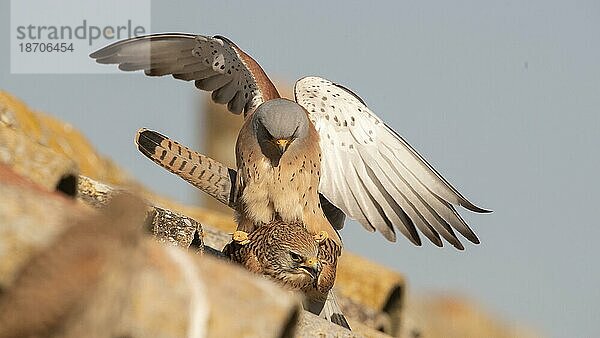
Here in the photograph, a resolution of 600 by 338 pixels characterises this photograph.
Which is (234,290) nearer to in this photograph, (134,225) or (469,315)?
(134,225)

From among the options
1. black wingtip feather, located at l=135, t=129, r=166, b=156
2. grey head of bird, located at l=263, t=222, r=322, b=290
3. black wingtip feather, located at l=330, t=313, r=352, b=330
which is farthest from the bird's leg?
black wingtip feather, located at l=135, t=129, r=166, b=156

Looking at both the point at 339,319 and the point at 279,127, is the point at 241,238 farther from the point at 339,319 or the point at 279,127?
the point at 279,127

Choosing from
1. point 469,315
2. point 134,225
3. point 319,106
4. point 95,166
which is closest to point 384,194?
point 319,106

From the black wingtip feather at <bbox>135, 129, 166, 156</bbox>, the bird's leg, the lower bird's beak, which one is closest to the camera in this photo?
the bird's leg

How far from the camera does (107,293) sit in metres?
3.33

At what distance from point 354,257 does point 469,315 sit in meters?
11.0

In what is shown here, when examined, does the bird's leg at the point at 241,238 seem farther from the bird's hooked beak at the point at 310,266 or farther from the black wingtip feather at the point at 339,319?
the black wingtip feather at the point at 339,319

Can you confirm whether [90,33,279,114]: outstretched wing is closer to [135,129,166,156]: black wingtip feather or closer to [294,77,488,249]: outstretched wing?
[294,77,488,249]: outstretched wing

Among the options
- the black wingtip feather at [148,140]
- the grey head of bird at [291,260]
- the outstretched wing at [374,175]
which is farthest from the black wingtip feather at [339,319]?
the black wingtip feather at [148,140]

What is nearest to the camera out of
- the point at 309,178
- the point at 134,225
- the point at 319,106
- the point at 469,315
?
the point at 134,225

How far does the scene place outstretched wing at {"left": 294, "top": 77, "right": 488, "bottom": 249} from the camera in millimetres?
8531

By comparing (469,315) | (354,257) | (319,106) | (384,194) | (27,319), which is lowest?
(469,315)

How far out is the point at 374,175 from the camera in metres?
8.74

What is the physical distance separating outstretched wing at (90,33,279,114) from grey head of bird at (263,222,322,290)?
6.72 ft
